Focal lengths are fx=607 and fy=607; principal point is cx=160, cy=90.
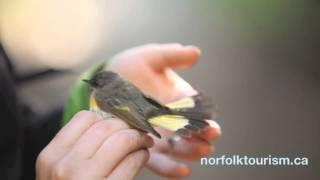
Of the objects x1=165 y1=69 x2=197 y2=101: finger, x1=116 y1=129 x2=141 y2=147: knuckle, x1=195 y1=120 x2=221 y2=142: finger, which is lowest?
x1=116 y1=129 x2=141 y2=147: knuckle

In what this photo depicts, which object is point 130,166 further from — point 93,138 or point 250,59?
point 250,59

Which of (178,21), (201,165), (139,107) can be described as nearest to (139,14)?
(178,21)

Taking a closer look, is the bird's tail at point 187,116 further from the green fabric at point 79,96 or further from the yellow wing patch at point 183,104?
the green fabric at point 79,96

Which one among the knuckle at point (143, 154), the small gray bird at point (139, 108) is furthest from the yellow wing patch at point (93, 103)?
the knuckle at point (143, 154)

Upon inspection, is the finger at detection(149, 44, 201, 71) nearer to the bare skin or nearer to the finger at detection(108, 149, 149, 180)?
the bare skin

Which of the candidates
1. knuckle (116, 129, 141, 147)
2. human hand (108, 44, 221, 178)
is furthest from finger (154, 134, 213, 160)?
knuckle (116, 129, 141, 147)

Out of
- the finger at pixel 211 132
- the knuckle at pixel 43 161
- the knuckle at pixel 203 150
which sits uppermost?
the finger at pixel 211 132

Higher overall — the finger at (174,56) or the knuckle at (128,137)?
the finger at (174,56)
